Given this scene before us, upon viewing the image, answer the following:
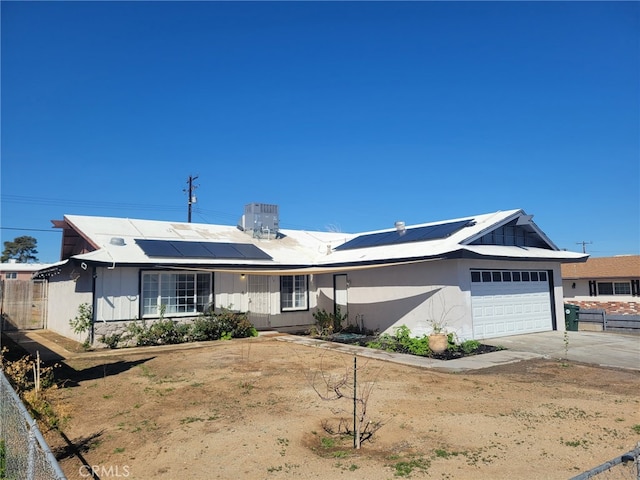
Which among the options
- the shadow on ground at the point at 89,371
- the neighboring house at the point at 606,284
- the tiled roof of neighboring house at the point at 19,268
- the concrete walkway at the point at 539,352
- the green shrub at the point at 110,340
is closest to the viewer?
the shadow on ground at the point at 89,371

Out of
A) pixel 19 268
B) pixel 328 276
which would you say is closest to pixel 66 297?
pixel 328 276

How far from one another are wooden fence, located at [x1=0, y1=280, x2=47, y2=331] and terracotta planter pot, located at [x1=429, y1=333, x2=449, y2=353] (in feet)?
62.0

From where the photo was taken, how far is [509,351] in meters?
13.5

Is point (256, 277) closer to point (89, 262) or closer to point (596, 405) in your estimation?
point (89, 262)

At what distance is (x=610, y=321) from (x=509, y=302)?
6266 millimetres

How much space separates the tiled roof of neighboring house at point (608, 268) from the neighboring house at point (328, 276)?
12451 millimetres

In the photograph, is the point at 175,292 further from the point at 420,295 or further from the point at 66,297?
the point at 420,295

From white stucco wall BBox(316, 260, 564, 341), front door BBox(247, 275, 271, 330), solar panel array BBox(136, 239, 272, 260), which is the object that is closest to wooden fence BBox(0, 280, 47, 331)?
solar panel array BBox(136, 239, 272, 260)

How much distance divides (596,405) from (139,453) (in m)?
7.11

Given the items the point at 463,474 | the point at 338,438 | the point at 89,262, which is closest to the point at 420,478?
the point at 463,474

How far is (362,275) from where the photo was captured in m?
18.5

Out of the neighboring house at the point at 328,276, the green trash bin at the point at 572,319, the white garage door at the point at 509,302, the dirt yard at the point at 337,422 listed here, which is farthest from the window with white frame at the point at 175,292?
the green trash bin at the point at 572,319

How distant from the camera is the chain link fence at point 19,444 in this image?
3.53 meters

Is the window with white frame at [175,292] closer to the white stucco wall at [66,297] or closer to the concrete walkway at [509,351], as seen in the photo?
the concrete walkway at [509,351]
